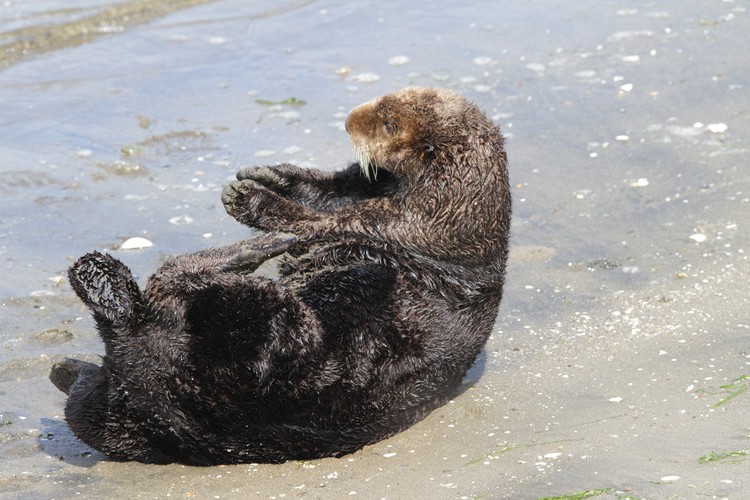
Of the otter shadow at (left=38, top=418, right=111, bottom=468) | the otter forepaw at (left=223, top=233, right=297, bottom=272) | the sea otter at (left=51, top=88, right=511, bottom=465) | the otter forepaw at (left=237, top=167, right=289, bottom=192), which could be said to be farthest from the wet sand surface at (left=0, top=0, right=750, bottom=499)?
the otter forepaw at (left=237, top=167, right=289, bottom=192)

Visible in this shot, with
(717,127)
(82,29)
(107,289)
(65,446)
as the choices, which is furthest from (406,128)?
(82,29)

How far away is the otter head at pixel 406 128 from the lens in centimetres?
467

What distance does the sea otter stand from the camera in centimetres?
415

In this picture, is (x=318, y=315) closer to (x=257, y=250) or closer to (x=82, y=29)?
(x=257, y=250)

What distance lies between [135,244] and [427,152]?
2.48 m

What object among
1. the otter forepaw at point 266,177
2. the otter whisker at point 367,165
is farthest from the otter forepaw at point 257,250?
the otter whisker at point 367,165

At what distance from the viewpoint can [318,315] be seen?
4.27 metres

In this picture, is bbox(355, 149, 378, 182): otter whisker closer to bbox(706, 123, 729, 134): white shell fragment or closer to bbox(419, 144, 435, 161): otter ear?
bbox(419, 144, 435, 161): otter ear

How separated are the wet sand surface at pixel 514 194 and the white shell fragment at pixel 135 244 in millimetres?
57

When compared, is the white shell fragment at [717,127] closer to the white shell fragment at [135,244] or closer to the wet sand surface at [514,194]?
the wet sand surface at [514,194]

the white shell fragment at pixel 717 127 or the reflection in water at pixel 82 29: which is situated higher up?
the reflection in water at pixel 82 29

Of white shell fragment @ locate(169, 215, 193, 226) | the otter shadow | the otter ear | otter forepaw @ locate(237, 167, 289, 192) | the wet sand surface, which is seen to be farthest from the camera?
white shell fragment @ locate(169, 215, 193, 226)

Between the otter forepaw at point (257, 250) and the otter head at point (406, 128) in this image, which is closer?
the otter forepaw at point (257, 250)

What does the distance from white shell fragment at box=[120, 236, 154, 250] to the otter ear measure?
2386mm
